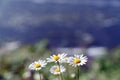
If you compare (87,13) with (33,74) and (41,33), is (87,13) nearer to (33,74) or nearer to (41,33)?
(41,33)

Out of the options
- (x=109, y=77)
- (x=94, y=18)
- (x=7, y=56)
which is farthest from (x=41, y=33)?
(x=109, y=77)

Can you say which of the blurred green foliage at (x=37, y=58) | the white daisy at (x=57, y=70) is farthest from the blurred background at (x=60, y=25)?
the white daisy at (x=57, y=70)

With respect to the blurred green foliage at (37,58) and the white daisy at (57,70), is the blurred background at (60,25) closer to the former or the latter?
the blurred green foliage at (37,58)

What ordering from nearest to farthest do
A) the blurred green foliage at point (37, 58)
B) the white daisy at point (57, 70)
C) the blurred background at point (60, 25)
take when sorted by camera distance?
the white daisy at point (57, 70) < the blurred green foliage at point (37, 58) < the blurred background at point (60, 25)

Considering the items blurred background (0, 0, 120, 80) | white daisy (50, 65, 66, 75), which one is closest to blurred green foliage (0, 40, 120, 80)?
blurred background (0, 0, 120, 80)

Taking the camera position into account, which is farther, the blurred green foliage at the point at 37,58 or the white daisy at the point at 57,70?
the blurred green foliage at the point at 37,58

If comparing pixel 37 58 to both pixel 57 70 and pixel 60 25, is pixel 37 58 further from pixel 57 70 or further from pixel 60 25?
pixel 60 25

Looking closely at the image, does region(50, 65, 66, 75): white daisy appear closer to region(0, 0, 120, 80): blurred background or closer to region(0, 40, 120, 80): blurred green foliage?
region(0, 40, 120, 80): blurred green foliage

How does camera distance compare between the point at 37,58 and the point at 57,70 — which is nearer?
the point at 57,70

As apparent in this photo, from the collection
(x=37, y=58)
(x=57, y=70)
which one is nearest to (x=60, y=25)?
(x=37, y=58)

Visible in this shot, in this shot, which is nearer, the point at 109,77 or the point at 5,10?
the point at 109,77

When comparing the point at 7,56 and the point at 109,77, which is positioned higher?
the point at 7,56
